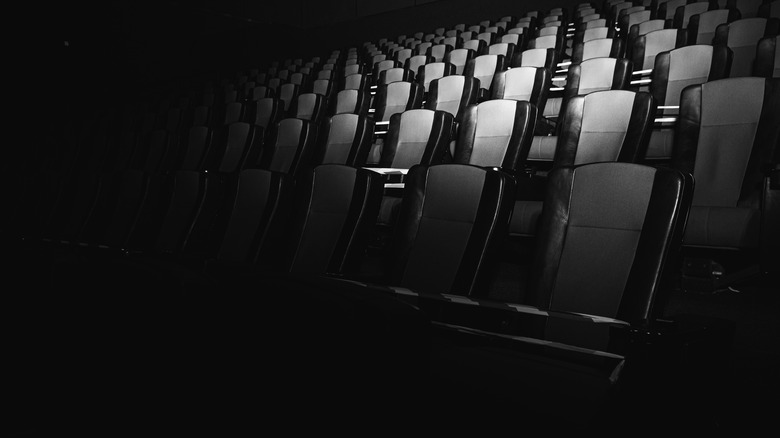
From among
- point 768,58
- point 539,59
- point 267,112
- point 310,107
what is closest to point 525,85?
point 539,59

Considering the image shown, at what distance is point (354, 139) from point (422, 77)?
1.73 ft

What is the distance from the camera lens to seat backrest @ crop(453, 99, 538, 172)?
31.6 inches

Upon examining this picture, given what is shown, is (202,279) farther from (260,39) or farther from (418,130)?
(260,39)

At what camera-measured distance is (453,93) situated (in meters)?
1.17

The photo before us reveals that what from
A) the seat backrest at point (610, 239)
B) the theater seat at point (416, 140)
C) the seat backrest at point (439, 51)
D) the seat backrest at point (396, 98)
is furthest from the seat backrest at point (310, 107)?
the seat backrest at point (610, 239)

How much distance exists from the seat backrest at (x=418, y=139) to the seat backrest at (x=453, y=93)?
0.18m

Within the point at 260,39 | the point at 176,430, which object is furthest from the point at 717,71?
the point at 260,39

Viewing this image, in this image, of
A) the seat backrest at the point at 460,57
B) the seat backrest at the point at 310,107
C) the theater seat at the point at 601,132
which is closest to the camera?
the theater seat at the point at 601,132

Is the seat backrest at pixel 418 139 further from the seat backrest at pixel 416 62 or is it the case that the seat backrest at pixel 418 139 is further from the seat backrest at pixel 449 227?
the seat backrest at pixel 416 62

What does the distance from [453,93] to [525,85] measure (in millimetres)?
144

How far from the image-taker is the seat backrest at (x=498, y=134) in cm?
80

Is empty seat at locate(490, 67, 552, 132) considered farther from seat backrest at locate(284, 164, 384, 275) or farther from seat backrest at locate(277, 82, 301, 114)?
seat backrest at locate(277, 82, 301, 114)

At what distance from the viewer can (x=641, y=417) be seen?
0.24 m

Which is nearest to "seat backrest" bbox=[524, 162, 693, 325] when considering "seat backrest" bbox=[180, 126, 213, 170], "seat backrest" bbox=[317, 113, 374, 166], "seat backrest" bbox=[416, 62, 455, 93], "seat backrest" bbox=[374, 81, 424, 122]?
"seat backrest" bbox=[317, 113, 374, 166]
